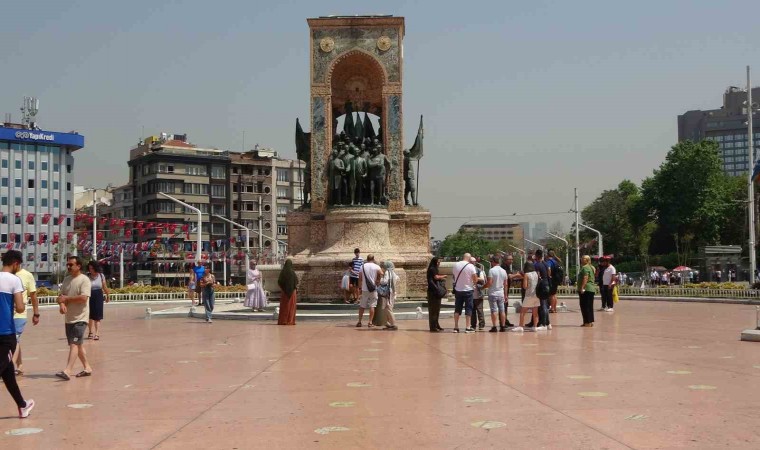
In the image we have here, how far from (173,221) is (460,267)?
87.4 metres

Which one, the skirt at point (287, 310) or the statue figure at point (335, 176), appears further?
the statue figure at point (335, 176)

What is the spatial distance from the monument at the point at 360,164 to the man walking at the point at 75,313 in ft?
49.7

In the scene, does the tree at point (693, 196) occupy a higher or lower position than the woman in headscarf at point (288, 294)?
higher

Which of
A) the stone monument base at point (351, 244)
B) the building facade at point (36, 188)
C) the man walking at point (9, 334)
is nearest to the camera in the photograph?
the man walking at point (9, 334)

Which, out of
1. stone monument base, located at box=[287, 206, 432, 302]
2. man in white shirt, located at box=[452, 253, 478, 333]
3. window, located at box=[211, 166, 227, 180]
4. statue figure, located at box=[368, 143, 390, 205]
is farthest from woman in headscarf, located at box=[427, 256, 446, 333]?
window, located at box=[211, 166, 227, 180]

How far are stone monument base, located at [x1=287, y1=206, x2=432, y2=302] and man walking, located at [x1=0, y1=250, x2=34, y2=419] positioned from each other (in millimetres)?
17141

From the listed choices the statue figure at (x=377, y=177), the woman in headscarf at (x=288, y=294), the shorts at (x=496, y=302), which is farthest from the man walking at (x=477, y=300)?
the statue figure at (x=377, y=177)

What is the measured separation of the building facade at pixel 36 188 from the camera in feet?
325

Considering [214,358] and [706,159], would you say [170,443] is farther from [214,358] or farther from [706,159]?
[706,159]

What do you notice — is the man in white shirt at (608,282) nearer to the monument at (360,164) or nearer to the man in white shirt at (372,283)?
the monument at (360,164)

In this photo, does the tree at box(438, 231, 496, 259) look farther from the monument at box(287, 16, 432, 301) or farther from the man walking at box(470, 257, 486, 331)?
the man walking at box(470, 257, 486, 331)

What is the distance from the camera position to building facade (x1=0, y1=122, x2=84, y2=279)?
9900 centimetres

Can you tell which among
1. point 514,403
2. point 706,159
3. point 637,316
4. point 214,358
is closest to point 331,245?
point 637,316

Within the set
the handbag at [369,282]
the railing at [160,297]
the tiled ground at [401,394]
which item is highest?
the handbag at [369,282]
